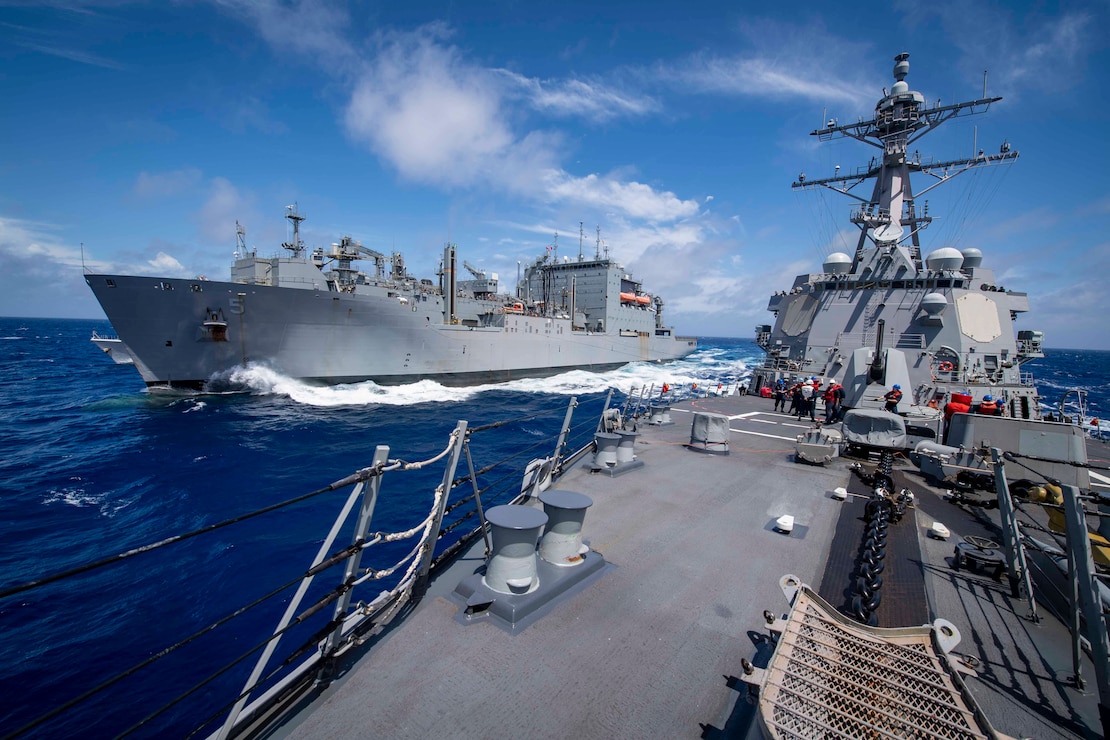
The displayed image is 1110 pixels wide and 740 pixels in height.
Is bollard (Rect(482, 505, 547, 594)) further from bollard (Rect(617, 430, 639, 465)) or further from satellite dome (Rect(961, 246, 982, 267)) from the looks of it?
satellite dome (Rect(961, 246, 982, 267))

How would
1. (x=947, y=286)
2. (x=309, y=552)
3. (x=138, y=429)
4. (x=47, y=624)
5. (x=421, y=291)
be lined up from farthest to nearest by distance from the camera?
(x=421, y=291)
(x=138, y=429)
(x=947, y=286)
(x=309, y=552)
(x=47, y=624)

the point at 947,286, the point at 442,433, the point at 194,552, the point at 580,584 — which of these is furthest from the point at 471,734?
the point at 947,286

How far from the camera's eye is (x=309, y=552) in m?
8.69

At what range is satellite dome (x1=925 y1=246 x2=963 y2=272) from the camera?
15820 millimetres

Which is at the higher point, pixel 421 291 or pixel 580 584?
pixel 421 291

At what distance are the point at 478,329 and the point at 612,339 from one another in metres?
17.7

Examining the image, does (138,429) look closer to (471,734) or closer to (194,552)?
(194,552)

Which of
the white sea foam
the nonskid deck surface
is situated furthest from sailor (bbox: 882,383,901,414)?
the white sea foam

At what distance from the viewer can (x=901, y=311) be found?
16297 mm

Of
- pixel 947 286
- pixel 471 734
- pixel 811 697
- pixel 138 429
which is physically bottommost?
pixel 138 429

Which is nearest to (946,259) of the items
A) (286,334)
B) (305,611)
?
(305,611)

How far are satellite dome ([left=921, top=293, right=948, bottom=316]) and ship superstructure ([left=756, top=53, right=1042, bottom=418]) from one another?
0.03m

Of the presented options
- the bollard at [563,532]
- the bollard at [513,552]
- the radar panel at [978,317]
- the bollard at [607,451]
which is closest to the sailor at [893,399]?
the bollard at [607,451]

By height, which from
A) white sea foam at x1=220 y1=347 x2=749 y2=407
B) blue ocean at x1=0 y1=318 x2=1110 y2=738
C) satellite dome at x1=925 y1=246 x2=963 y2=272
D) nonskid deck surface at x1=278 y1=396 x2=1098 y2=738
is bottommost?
blue ocean at x1=0 y1=318 x2=1110 y2=738
